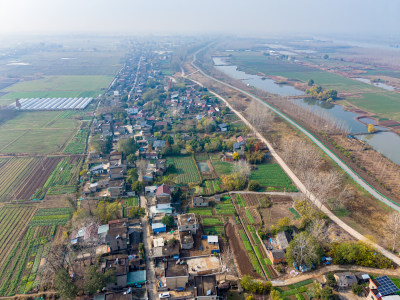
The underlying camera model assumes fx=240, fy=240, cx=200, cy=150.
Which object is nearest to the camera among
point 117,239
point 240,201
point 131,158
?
point 117,239

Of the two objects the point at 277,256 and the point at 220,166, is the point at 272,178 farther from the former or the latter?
the point at 277,256

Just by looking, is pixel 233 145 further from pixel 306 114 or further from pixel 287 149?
pixel 306 114

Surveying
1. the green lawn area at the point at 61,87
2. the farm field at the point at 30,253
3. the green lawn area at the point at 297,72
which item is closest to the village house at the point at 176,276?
the farm field at the point at 30,253

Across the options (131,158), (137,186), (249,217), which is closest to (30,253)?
(137,186)

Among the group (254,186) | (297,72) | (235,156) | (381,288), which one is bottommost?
(254,186)

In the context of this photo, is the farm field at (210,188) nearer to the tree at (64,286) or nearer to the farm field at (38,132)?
the tree at (64,286)

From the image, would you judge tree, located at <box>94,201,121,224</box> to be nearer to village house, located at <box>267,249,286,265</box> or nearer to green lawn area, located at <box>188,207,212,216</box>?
green lawn area, located at <box>188,207,212,216</box>

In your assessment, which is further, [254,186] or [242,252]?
[254,186]
